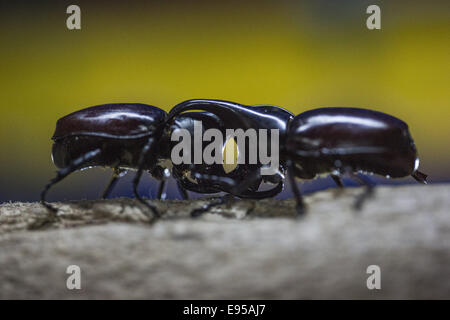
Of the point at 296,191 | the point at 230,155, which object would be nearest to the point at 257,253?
the point at 296,191

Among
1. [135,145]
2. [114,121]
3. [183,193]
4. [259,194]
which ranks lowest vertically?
[183,193]

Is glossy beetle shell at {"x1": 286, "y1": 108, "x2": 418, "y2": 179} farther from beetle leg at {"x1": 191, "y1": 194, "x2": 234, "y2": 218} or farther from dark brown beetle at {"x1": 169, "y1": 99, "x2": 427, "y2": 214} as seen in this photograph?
beetle leg at {"x1": 191, "y1": 194, "x2": 234, "y2": 218}

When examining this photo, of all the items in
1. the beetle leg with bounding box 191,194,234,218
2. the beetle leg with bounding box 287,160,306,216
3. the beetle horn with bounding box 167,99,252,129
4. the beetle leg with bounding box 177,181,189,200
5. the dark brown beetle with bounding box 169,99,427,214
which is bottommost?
the beetle leg with bounding box 177,181,189,200

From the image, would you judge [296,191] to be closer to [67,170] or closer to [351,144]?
[351,144]

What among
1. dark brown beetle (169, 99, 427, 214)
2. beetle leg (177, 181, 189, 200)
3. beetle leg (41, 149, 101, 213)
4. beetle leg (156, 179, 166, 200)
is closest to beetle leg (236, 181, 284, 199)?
dark brown beetle (169, 99, 427, 214)

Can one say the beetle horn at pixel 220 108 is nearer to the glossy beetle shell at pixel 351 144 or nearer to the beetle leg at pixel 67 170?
the glossy beetle shell at pixel 351 144
